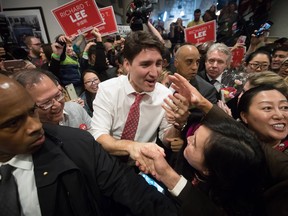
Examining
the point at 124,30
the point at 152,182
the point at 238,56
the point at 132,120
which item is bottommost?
the point at 152,182

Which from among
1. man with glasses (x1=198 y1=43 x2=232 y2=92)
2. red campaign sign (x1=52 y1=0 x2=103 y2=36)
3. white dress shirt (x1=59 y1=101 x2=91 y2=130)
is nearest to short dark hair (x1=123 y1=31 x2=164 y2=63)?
white dress shirt (x1=59 y1=101 x2=91 y2=130)

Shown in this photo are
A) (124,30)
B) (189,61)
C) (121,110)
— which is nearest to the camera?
(121,110)

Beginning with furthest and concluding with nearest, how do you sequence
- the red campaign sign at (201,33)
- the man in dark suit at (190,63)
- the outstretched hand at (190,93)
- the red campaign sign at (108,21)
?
the red campaign sign at (201,33), the red campaign sign at (108,21), the man in dark suit at (190,63), the outstretched hand at (190,93)

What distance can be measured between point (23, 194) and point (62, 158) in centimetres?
21

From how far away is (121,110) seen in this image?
171 cm

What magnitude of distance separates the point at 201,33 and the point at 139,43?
275 cm

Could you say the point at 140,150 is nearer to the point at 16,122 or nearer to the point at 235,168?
the point at 235,168

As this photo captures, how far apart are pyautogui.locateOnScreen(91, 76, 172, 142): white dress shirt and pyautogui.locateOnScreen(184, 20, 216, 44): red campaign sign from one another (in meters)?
2.58

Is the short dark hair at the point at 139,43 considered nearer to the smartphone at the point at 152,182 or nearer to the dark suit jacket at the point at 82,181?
the dark suit jacket at the point at 82,181

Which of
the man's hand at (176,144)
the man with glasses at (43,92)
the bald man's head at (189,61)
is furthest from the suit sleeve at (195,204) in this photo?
the bald man's head at (189,61)

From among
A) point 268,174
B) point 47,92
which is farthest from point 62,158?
point 268,174

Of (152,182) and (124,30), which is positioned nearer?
(152,182)

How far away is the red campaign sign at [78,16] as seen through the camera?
8.40ft

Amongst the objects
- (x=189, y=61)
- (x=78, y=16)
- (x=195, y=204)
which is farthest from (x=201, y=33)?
(x=195, y=204)
